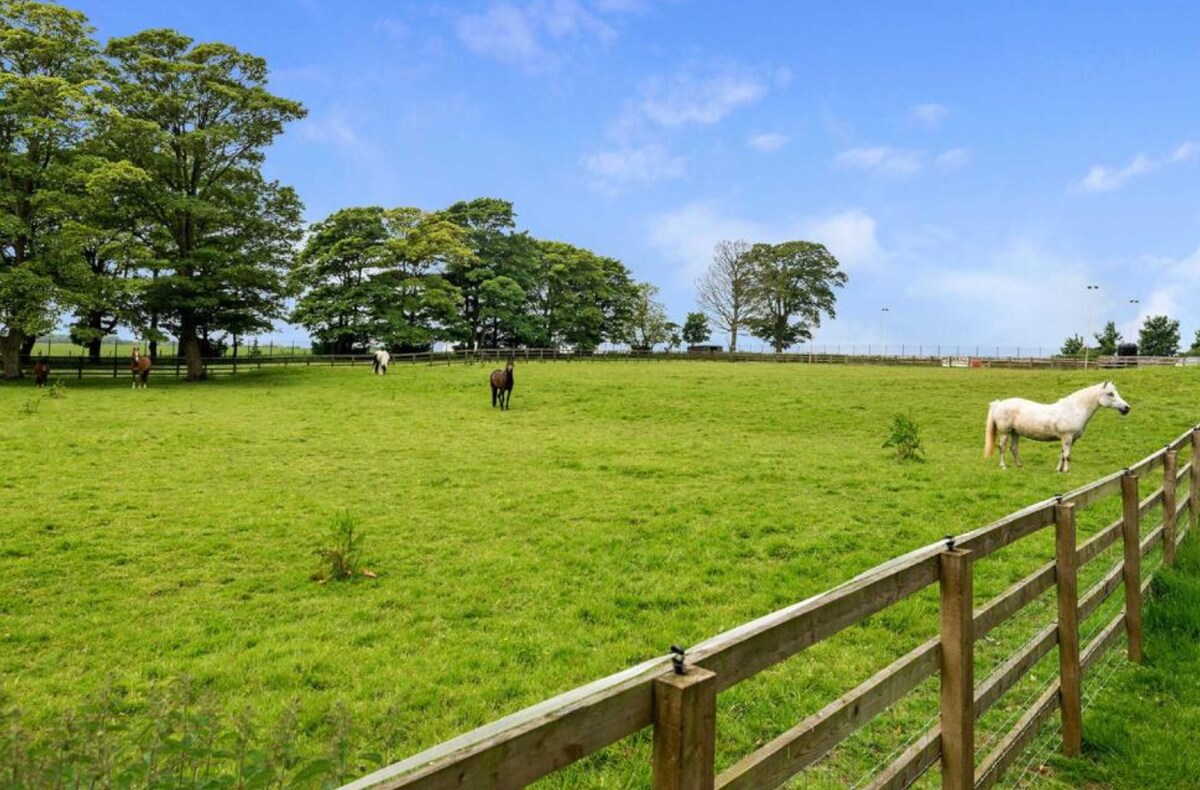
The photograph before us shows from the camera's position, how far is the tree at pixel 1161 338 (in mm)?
73625

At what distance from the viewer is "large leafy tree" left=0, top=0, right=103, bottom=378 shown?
26.5m

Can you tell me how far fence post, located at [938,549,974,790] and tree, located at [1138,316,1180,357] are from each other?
297 feet

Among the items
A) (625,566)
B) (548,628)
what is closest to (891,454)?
(625,566)

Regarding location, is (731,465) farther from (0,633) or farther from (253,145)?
(253,145)

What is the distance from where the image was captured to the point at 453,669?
4.91m

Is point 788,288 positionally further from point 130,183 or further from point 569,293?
point 130,183

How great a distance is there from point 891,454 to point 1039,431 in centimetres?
269

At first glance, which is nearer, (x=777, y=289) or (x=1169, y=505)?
(x=1169, y=505)

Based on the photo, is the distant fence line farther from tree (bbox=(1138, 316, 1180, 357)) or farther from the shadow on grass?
the shadow on grass

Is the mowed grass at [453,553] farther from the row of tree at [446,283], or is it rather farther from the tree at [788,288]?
the tree at [788,288]

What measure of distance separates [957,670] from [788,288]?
238 ft

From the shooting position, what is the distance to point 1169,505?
586 centimetres

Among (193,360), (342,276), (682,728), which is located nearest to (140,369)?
(193,360)

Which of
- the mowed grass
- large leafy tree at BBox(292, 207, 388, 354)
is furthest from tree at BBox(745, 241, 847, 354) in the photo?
the mowed grass
